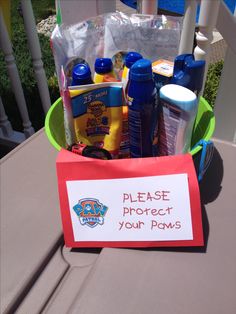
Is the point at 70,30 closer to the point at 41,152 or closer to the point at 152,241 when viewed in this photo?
the point at 41,152

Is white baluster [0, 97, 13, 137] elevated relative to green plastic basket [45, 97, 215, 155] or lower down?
lower down

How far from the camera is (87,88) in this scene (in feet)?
1.88

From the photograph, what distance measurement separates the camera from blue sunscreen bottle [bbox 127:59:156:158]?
1.74ft

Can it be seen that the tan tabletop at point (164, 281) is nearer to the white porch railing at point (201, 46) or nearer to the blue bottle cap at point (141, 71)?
the blue bottle cap at point (141, 71)

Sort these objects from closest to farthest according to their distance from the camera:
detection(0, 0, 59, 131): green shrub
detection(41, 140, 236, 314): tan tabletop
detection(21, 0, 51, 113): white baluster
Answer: detection(41, 140, 236, 314): tan tabletop
detection(21, 0, 51, 113): white baluster
detection(0, 0, 59, 131): green shrub

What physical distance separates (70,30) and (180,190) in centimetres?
40

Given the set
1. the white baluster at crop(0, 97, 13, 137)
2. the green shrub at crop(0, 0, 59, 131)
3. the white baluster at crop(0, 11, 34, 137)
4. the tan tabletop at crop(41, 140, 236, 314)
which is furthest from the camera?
the green shrub at crop(0, 0, 59, 131)

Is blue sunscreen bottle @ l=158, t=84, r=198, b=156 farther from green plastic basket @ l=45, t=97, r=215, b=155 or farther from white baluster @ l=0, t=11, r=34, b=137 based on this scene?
white baluster @ l=0, t=11, r=34, b=137

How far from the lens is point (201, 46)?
725 mm

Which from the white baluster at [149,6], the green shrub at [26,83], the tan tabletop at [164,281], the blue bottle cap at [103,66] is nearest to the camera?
the tan tabletop at [164,281]

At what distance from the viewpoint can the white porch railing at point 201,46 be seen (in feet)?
2.27

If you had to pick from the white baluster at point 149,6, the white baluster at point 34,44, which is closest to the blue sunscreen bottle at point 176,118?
the white baluster at point 149,6

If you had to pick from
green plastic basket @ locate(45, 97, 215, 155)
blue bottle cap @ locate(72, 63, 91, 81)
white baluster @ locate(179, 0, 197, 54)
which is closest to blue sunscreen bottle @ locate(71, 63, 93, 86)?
blue bottle cap @ locate(72, 63, 91, 81)

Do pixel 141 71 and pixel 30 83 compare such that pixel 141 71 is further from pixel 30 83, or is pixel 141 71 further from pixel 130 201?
pixel 30 83
